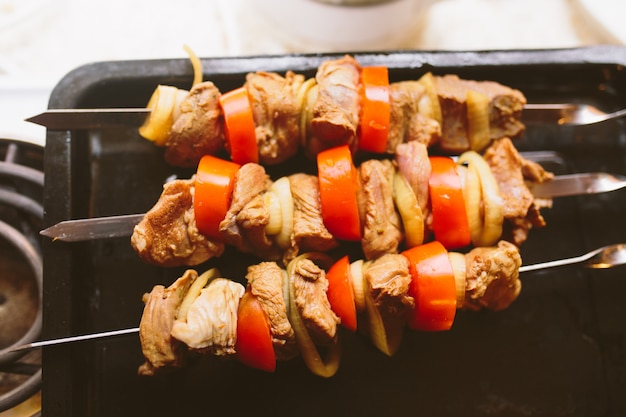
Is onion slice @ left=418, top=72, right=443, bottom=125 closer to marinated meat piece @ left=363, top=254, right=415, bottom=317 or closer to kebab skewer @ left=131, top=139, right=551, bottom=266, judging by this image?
kebab skewer @ left=131, top=139, right=551, bottom=266

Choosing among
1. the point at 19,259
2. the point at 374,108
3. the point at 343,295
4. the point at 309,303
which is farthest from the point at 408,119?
the point at 19,259

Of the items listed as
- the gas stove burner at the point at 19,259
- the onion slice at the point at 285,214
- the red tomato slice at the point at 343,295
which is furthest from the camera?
the gas stove burner at the point at 19,259

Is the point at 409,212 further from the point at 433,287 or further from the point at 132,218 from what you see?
the point at 132,218

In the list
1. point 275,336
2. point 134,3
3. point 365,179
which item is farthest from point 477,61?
point 134,3

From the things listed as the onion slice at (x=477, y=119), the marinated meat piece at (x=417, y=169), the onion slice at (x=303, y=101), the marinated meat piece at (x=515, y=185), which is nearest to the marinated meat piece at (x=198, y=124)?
the onion slice at (x=303, y=101)

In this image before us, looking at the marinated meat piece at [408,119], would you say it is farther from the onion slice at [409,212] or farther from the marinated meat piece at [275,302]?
the marinated meat piece at [275,302]

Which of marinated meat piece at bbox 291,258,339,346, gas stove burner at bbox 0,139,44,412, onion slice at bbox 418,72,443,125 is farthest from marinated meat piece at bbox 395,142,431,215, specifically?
gas stove burner at bbox 0,139,44,412
